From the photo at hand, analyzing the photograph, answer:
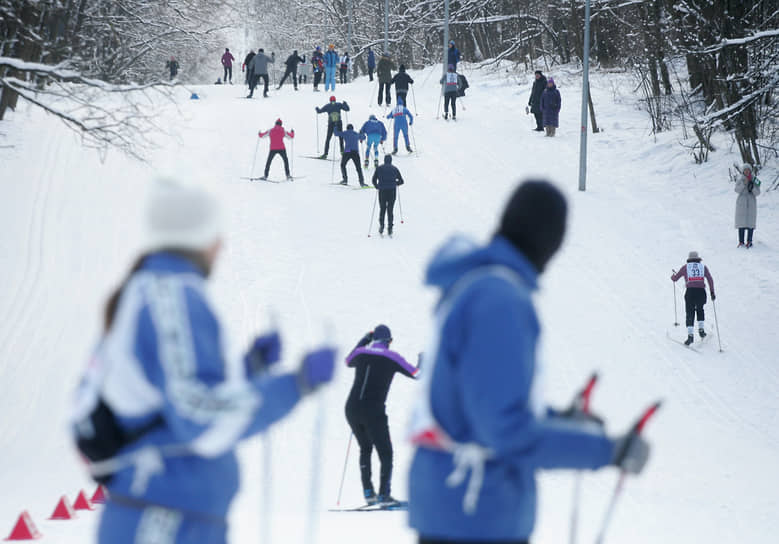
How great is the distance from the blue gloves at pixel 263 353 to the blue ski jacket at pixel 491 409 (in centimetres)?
49

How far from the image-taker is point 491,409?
2.26 metres

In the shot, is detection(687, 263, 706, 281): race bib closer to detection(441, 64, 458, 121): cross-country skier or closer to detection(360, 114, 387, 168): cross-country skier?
detection(360, 114, 387, 168): cross-country skier

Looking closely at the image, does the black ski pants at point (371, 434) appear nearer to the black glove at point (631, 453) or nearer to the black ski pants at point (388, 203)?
the black glove at point (631, 453)

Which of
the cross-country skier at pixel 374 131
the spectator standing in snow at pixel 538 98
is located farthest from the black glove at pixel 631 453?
the spectator standing in snow at pixel 538 98

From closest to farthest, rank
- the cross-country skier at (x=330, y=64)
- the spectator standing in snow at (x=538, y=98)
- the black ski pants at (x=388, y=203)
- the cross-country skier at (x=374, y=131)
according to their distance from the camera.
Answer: the black ski pants at (x=388, y=203) → the cross-country skier at (x=374, y=131) → the spectator standing in snow at (x=538, y=98) → the cross-country skier at (x=330, y=64)

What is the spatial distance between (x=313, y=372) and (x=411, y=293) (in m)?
12.0

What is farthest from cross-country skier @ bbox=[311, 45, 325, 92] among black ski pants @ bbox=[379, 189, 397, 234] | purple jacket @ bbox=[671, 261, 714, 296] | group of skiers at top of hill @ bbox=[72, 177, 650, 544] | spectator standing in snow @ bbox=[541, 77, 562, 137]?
group of skiers at top of hill @ bbox=[72, 177, 650, 544]

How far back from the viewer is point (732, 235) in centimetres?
1759

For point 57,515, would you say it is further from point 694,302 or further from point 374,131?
point 374,131

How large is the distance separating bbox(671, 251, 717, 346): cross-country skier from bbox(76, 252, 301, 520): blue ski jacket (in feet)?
37.3

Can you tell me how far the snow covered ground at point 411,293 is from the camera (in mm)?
8555

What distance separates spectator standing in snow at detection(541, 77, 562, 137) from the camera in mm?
24688

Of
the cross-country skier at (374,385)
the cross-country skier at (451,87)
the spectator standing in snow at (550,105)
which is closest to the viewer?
the cross-country skier at (374,385)

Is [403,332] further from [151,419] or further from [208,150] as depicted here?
[208,150]
